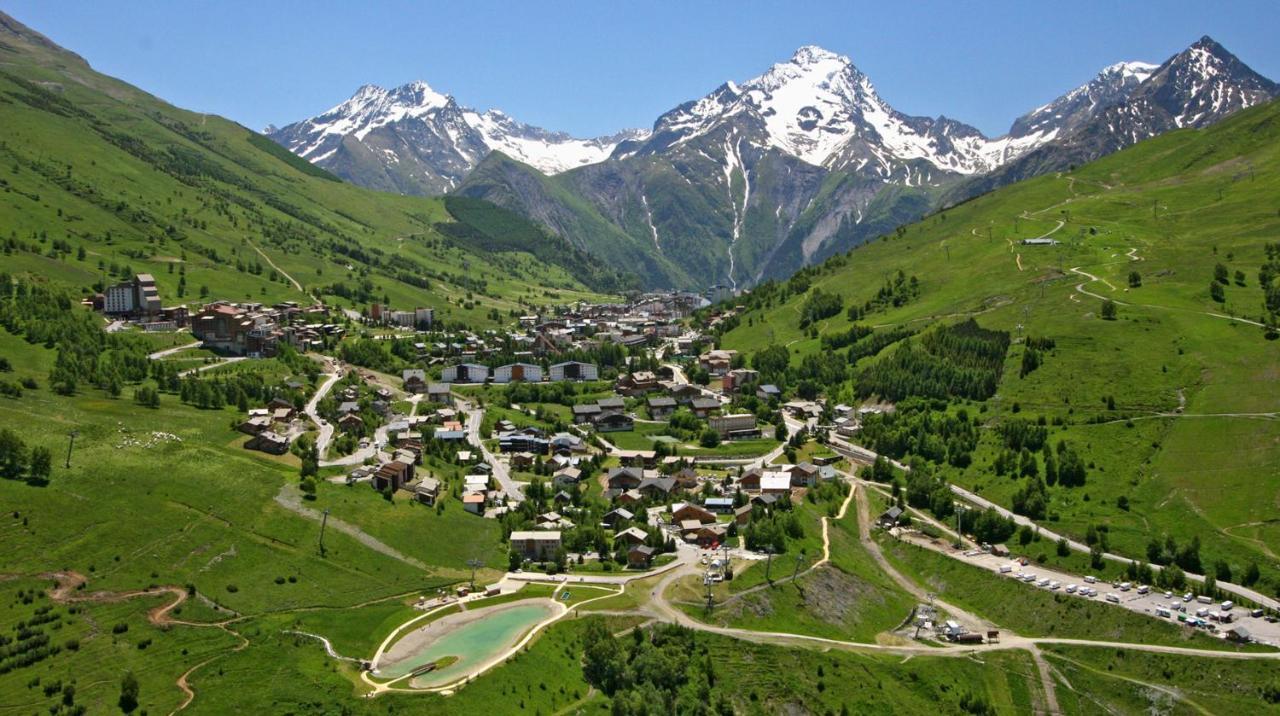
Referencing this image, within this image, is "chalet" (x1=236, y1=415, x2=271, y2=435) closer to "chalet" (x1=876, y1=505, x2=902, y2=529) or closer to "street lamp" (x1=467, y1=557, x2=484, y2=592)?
"street lamp" (x1=467, y1=557, x2=484, y2=592)

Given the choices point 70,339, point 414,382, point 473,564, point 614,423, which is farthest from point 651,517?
point 70,339

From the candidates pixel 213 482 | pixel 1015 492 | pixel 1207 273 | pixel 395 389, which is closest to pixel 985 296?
pixel 1207 273

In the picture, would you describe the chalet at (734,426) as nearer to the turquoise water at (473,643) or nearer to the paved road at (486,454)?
the paved road at (486,454)

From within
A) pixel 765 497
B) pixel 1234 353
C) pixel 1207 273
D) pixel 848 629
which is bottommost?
pixel 848 629

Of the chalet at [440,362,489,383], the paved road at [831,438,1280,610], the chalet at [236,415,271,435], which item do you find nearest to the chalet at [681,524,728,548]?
the paved road at [831,438,1280,610]

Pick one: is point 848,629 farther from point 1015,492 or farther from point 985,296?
point 985,296

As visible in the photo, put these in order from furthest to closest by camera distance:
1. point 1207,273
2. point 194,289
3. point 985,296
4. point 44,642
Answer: point 194,289, point 985,296, point 1207,273, point 44,642
